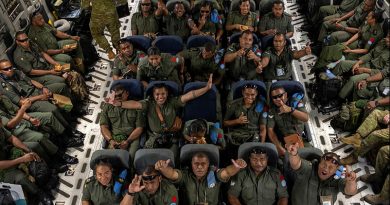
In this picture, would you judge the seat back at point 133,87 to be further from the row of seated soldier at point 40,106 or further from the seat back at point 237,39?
the seat back at point 237,39

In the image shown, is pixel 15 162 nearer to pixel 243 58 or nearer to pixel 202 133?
pixel 202 133

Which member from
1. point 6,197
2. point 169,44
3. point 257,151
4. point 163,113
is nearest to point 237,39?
point 169,44

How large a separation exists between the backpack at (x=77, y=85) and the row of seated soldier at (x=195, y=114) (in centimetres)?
2

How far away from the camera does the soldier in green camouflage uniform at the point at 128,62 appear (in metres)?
5.44

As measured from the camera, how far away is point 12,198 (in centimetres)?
418

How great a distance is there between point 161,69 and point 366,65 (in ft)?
9.11

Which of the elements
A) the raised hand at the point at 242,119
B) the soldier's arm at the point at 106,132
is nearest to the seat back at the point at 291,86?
the raised hand at the point at 242,119

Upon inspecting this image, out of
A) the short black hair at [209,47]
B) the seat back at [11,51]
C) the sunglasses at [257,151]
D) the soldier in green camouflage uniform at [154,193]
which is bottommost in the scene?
the soldier in green camouflage uniform at [154,193]

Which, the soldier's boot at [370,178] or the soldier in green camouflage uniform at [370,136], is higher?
the soldier in green camouflage uniform at [370,136]

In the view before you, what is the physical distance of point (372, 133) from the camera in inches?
180

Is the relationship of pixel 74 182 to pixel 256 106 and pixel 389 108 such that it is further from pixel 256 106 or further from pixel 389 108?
pixel 389 108

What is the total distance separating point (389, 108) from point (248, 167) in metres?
1.63

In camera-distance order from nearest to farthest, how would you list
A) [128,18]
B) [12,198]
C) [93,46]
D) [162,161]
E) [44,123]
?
[162,161] < [12,198] < [44,123] < [93,46] < [128,18]

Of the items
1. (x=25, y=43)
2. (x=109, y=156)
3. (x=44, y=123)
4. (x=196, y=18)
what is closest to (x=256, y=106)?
(x=109, y=156)
